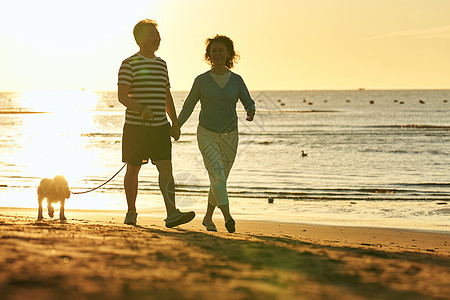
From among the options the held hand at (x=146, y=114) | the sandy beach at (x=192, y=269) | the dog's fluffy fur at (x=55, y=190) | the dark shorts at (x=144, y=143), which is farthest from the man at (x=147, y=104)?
the dog's fluffy fur at (x=55, y=190)

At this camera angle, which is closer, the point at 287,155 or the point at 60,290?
the point at 60,290

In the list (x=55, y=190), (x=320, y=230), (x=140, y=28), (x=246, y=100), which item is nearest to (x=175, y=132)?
(x=246, y=100)

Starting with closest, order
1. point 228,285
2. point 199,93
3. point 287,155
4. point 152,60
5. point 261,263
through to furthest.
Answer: point 228,285 → point 261,263 → point 152,60 → point 199,93 → point 287,155

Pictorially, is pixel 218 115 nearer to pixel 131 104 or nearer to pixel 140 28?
pixel 131 104

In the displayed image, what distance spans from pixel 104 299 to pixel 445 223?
959 cm

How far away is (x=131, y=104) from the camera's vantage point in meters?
6.64

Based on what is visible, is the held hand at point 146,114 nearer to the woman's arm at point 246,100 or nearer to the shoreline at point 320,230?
the woman's arm at point 246,100

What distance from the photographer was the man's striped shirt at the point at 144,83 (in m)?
6.77

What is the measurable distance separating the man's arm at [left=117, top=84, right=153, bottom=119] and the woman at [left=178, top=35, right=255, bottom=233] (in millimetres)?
656

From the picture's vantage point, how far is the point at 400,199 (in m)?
16.0

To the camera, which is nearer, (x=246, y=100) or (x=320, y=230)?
(x=246, y=100)

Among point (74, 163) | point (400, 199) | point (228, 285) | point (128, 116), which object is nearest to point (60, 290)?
point (228, 285)

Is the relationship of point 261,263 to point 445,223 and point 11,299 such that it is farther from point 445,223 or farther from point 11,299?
point 445,223

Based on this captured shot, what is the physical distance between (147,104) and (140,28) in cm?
78
